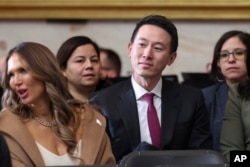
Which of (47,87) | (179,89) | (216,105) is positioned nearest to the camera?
(47,87)

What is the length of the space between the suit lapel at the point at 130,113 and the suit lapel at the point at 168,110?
108 millimetres

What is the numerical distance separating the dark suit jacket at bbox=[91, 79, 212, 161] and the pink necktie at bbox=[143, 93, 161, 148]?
21 mm

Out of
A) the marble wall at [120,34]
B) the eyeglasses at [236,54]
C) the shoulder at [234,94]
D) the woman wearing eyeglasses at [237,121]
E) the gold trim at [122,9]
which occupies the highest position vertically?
the gold trim at [122,9]

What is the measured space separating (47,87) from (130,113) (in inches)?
14.2

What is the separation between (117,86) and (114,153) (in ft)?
1.01

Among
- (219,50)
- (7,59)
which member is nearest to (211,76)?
(219,50)

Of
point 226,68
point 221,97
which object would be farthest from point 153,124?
point 226,68

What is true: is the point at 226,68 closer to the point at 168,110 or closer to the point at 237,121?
the point at 237,121

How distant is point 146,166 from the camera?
1.87 metres

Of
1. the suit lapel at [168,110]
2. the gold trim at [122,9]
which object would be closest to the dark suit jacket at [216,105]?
the suit lapel at [168,110]

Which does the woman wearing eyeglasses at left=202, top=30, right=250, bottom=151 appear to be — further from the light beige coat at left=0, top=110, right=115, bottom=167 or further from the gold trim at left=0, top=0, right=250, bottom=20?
the gold trim at left=0, top=0, right=250, bottom=20

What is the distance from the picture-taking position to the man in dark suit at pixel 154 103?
2.56 meters

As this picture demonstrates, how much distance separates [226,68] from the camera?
3189mm

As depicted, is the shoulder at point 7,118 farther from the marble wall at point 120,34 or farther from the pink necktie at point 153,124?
the marble wall at point 120,34
